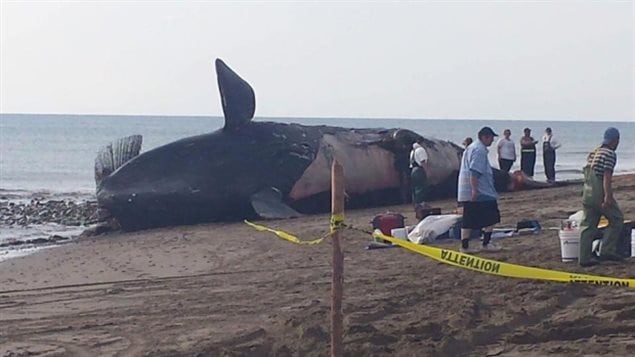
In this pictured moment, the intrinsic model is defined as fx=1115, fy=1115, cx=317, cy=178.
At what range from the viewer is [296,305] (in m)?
10.9

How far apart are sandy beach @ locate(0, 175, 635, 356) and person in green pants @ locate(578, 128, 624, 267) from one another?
0.23 m

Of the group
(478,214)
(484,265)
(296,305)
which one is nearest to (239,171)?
(478,214)

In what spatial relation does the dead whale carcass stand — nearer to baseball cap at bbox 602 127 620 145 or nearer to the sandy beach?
the sandy beach

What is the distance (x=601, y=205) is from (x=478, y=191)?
204cm

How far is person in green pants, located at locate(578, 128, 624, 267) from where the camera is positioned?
39.2 ft

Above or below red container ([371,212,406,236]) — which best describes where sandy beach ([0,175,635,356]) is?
below

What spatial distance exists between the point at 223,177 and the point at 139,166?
1.62m

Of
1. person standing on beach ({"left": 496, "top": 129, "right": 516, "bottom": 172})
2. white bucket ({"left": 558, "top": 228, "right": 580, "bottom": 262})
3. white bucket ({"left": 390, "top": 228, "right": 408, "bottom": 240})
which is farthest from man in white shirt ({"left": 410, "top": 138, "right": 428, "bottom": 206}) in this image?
person standing on beach ({"left": 496, "top": 129, "right": 516, "bottom": 172})

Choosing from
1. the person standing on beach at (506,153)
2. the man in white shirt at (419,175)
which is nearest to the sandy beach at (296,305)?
the man in white shirt at (419,175)

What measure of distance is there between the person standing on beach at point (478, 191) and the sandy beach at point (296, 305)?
51cm

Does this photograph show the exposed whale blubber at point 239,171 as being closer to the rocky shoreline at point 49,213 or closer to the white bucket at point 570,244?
the rocky shoreline at point 49,213

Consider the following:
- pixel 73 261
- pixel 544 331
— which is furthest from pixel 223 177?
pixel 544 331

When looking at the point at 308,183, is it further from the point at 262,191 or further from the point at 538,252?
the point at 538,252

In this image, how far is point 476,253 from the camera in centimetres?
1358
